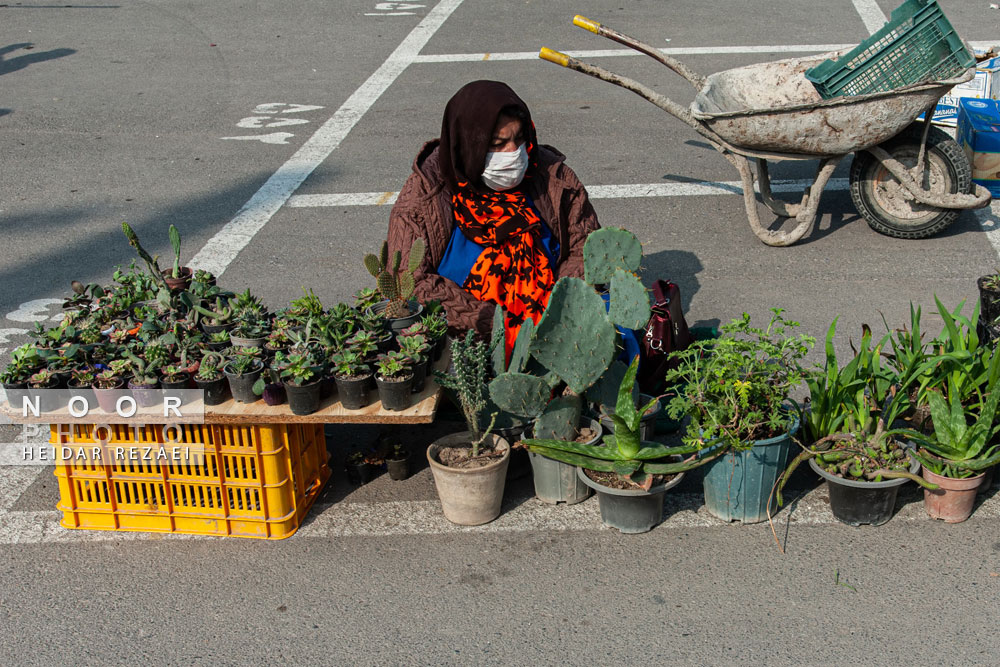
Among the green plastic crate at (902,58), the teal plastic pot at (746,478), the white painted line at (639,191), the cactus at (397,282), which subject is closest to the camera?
the teal plastic pot at (746,478)

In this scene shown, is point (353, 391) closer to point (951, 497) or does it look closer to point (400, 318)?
point (400, 318)

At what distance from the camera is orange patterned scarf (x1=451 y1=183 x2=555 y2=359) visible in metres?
4.15

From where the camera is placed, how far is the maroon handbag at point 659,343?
4.03 m

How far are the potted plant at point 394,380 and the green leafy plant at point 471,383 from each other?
155 millimetres

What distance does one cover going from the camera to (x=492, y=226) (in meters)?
4.15

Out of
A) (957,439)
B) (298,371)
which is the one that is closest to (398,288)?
(298,371)

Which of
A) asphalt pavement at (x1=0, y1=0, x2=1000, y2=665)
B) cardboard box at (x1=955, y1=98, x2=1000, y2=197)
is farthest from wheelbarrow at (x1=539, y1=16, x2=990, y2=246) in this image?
cardboard box at (x1=955, y1=98, x2=1000, y2=197)

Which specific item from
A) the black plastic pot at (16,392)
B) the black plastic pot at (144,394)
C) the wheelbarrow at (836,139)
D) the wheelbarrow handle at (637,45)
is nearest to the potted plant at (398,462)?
the black plastic pot at (144,394)

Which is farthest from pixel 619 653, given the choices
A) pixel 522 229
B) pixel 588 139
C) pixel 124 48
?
pixel 124 48

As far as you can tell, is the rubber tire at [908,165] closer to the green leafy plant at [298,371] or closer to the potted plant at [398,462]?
the potted plant at [398,462]

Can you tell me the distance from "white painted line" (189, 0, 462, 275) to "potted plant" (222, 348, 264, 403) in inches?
111

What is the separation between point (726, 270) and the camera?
5809 mm

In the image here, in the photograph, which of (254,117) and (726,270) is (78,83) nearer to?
(254,117)

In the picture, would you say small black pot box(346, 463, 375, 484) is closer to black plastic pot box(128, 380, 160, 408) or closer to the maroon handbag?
black plastic pot box(128, 380, 160, 408)
